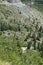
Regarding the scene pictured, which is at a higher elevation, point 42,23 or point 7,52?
point 7,52

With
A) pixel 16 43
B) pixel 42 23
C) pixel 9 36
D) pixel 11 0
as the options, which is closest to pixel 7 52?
→ pixel 16 43

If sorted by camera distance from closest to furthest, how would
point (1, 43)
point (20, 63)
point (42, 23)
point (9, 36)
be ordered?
point (20, 63), point (1, 43), point (9, 36), point (42, 23)

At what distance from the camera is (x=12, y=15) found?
35125mm

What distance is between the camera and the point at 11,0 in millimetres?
51812

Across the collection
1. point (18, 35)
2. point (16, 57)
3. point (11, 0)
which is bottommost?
point (11, 0)

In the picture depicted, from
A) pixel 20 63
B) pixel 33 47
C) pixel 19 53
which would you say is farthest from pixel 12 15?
pixel 20 63

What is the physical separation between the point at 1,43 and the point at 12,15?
16.3 m

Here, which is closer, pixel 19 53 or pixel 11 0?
pixel 19 53

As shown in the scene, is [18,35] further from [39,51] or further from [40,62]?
[40,62]

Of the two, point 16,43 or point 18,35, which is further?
point 18,35

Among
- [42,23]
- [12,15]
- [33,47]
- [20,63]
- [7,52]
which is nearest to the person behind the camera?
[20,63]

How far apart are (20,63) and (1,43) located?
413 cm

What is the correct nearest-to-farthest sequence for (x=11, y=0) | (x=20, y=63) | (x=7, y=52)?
(x=20, y=63) → (x=7, y=52) → (x=11, y=0)

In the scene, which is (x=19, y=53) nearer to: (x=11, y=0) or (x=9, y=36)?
(x=9, y=36)
